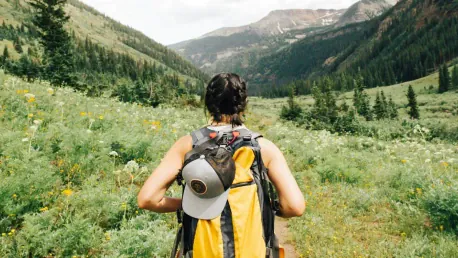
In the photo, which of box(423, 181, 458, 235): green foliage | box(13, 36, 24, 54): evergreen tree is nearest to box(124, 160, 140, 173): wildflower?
box(423, 181, 458, 235): green foliage

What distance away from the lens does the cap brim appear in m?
2.04

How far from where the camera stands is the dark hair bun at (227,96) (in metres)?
2.38

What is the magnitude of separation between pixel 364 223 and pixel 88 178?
18.3 ft

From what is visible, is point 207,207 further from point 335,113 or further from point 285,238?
point 335,113

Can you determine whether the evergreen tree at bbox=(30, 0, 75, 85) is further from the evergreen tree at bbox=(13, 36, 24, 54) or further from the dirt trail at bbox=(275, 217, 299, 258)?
the evergreen tree at bbox=(13, 36, 24, 54)

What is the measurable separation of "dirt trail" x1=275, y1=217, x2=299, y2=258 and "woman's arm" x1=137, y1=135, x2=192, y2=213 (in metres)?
3.65

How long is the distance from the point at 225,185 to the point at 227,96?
75 cm

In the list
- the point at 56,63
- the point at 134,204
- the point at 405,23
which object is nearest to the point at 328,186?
the point at 134,204

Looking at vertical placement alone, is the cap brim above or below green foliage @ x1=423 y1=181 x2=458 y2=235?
above

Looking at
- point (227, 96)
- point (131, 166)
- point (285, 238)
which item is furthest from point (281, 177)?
point (285, 238)

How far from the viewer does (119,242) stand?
385cm

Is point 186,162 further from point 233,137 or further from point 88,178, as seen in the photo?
point 88,178

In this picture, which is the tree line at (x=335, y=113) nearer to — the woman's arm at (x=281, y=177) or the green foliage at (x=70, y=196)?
the green foliage at (x=70, y=196)

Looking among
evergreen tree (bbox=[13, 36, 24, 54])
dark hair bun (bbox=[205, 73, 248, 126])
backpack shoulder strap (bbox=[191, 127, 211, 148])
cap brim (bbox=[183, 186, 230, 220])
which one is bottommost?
cap brim (bbox=[183, 186, 230, 220])
